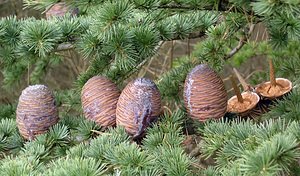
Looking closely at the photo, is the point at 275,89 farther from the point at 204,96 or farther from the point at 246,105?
the point at 204,96

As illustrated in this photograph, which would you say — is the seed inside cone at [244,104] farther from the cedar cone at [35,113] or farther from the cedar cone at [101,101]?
the cedar cone at [35,113]

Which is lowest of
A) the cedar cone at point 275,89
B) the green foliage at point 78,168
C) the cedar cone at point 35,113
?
the cedar cone at point 275,89

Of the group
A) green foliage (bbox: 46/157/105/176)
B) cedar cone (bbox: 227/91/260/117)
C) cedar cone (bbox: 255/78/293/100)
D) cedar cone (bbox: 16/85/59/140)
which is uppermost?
green foliage (bbox: 46/157/105/176)

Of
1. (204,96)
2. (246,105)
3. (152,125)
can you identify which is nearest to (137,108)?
(152,125)

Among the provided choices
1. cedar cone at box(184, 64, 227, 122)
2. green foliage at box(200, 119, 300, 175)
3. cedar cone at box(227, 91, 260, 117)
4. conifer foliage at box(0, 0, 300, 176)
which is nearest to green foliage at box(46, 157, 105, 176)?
conifer foliage at box(0, 0, 300, 176)

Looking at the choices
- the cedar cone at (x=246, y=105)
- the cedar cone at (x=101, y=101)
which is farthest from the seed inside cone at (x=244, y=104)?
the cedar cone at (x=101, y=101)

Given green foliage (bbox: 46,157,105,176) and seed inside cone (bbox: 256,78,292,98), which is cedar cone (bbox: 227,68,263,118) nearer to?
seed inside cone (bbox: 256,78,292,98)
